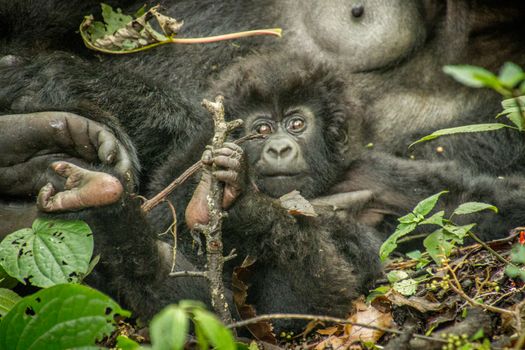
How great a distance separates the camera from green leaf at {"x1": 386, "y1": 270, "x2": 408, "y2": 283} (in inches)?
125

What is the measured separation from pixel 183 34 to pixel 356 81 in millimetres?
999

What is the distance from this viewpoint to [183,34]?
429cm

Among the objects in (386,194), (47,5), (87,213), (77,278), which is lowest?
(386,194)

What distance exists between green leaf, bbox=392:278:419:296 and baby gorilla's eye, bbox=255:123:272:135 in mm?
1202

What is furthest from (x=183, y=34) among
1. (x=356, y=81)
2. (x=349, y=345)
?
(x=349, y=345)

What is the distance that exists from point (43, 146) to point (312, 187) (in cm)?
130

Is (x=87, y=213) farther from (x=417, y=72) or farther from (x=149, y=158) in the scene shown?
(x=417, y=72)

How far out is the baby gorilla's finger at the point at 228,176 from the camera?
9.27ft

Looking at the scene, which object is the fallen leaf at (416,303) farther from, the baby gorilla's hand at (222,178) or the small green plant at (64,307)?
the baby gorilla's hand at (222,178)

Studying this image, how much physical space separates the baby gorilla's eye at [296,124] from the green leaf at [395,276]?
40.7 inches

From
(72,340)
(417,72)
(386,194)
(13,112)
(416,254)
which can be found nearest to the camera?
(72,340)

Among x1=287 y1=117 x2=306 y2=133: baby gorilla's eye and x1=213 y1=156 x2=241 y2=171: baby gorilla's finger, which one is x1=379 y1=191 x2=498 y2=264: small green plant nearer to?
x1=213 y1=156 x2=241 y2=171: baby gorilla's finger

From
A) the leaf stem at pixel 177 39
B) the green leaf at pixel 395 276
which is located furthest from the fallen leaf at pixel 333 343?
the leaf stem at pixel 177 39

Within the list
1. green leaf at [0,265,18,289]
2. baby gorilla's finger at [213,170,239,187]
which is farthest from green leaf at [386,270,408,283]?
green leaf at [0,265,18,289]
